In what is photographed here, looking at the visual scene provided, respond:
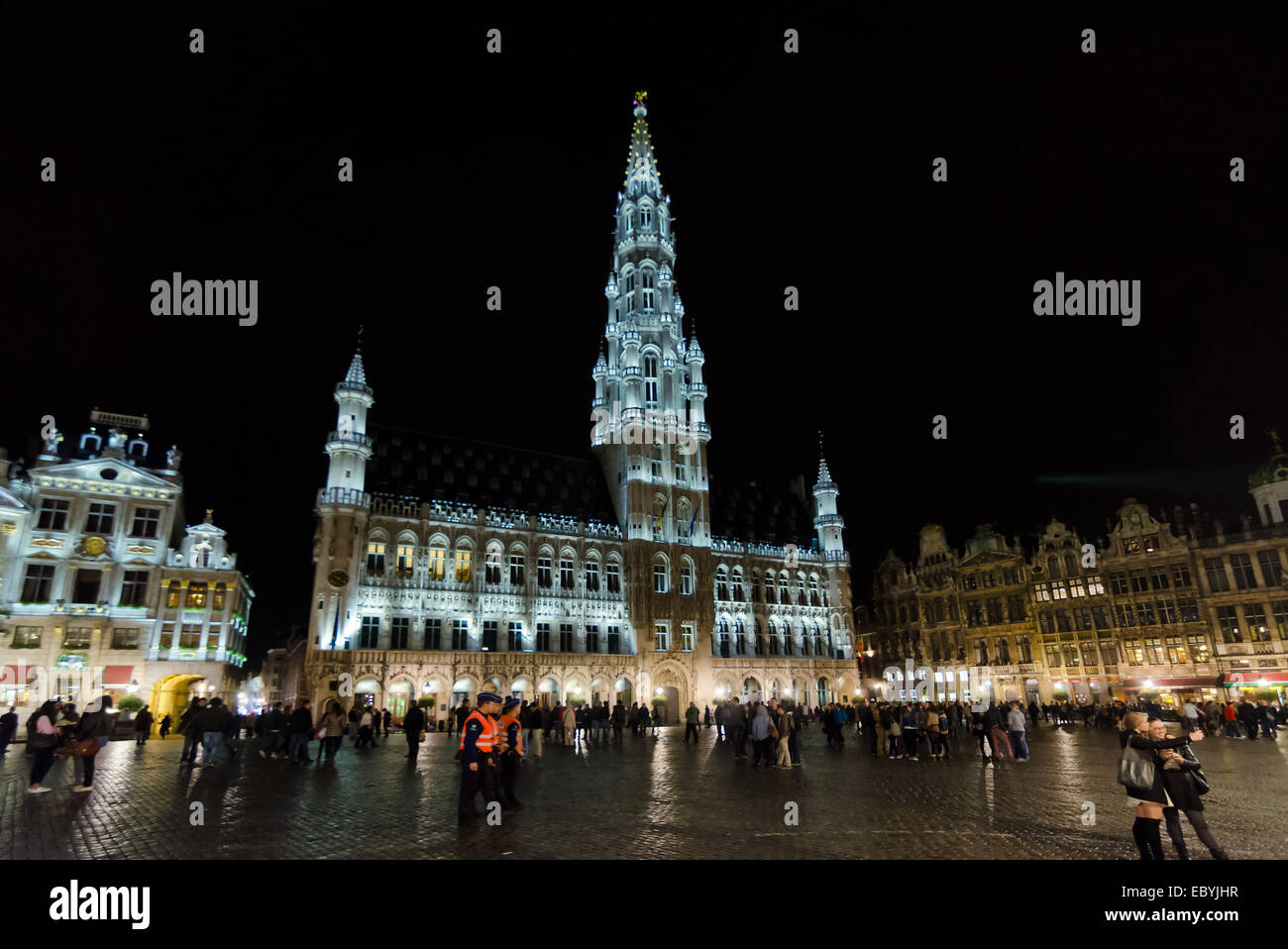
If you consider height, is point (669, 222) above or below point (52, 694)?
above

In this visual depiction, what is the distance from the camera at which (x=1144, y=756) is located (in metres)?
6.78

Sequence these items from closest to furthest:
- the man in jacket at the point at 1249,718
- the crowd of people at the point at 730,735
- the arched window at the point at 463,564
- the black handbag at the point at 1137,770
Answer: the black handbag at the point at 1137,770
the crowd of people at the point at 730,735
the man in jacket at the point at 1249,718
the arched window at the point at 463,564

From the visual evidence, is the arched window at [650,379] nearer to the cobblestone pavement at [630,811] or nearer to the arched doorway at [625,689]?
the arched doorway at [625,689]

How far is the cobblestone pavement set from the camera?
8055 mm

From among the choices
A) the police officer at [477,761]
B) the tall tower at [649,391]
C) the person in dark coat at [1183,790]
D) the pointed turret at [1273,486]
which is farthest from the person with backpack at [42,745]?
the pointed turret at [1273,486]

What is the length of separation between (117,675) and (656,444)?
36004mm

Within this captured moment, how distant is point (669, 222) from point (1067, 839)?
6521 cm

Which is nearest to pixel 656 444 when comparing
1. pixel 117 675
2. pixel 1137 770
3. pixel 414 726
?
pixel 117 675

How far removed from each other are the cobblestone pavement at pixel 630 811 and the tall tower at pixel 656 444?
32.6 m

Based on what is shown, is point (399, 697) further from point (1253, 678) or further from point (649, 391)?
point (1253, 678)

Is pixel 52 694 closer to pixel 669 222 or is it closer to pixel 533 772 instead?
pixel 533 772

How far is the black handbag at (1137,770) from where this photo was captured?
6598 millimetres

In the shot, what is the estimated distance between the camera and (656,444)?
55.1 meters
